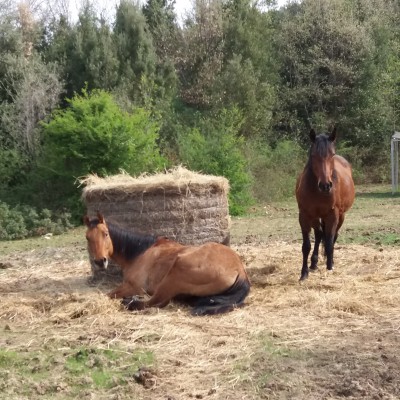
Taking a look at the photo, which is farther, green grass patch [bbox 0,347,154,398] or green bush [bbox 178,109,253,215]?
green bush [bbox 178,109,253,215]

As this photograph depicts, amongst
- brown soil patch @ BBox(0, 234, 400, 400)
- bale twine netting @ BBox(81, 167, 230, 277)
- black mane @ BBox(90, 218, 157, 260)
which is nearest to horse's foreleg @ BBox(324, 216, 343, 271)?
brown soil patch @ BBox(0, 234, 400, 400)

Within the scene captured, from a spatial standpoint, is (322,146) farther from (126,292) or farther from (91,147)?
(91,147)

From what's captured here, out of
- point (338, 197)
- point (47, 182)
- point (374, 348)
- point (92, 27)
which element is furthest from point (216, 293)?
point (92, 27)

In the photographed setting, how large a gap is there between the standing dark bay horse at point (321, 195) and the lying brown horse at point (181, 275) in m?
1.63

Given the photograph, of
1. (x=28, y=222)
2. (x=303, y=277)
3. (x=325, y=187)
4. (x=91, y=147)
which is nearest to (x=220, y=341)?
(x=303, y=277)

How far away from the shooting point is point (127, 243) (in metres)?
7.18

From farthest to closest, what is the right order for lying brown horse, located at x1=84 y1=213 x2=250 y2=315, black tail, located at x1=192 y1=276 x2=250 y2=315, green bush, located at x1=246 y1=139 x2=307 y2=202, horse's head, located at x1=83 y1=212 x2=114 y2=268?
green bush, located at x1=246 y1=139 x2=307 y2=202 → horse's head, located at x1=83 y1=212 x2=114 y2=268 → lying brown horse, located at x1=84 y1=213 x2=250 y2=315 → black tail, located at x1=192 y1=276 x2=250 y2=315

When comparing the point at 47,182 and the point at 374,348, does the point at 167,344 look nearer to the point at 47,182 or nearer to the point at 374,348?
the point at 374,348

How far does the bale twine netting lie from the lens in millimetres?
8188

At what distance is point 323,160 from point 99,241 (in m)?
2.85

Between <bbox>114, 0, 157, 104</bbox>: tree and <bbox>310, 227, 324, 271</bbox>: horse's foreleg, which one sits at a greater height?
<bbox>114, 0, 157, 104</bbox>: tree

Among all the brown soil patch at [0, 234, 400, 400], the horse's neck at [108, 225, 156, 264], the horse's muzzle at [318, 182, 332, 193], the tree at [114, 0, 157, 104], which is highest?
the tree at [114, 0, 157, 104]

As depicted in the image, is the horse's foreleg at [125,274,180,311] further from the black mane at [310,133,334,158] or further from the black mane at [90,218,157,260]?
the black mane at [310,133,334,158]

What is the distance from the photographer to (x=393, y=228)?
39.7 feet
